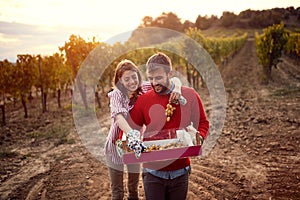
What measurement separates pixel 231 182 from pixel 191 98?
321 centimetres

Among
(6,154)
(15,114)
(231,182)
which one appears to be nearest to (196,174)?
(231,182)

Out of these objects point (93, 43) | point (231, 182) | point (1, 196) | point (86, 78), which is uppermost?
point (93, 43)

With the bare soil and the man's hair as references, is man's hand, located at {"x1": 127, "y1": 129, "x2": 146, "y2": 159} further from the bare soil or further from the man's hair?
the bare soil

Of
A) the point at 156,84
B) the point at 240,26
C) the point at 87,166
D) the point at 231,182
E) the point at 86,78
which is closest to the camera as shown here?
the point at 156,84

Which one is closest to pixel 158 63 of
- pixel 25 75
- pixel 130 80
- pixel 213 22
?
pixel 130 80

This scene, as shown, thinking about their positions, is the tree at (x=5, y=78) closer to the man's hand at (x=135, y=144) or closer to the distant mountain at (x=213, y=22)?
the man's hand at (x=135, y=144)

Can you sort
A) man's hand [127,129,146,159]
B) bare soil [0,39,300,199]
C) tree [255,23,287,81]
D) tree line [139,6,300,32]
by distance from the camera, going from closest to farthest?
man's hand [127,129,146,159] < bare soil [0,39,300,199] < tree [255,23,287,81] < tree line [139,6,300,32]

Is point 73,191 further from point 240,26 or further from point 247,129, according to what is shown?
point 240,26

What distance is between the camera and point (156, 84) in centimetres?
238

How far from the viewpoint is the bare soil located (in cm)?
488

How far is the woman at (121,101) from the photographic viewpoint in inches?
97.0

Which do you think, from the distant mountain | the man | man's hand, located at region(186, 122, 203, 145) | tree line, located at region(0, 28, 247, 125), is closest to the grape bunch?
the man

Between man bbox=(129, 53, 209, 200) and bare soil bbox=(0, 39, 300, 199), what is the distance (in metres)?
2.43

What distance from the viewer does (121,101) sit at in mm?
2564
